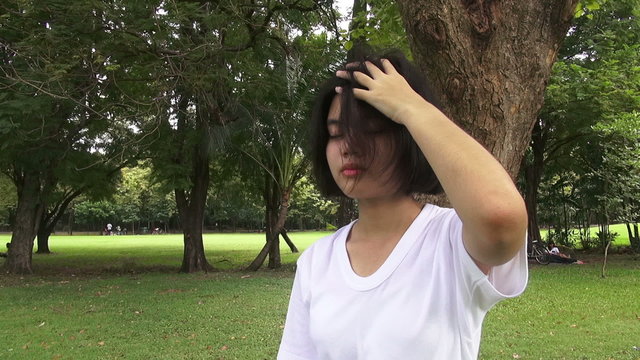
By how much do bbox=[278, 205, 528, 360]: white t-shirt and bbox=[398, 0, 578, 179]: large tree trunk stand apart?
3.32ft

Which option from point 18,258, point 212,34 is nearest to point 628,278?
point 212,34

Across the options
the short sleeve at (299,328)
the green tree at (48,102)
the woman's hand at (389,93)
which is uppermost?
the green tree at (48,102)

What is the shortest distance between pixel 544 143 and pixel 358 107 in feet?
60.9

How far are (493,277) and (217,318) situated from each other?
7677mm

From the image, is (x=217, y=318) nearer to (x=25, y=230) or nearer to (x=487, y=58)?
(x=487, y=58)

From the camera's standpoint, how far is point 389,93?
1081 millimetres

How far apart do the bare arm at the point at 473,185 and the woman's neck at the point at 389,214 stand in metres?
0.23

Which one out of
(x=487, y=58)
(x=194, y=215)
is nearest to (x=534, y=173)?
(x=194, y=215)

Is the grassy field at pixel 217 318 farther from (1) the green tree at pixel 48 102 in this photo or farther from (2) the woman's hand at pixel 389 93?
(2) the woman's hand at pixel 389 93

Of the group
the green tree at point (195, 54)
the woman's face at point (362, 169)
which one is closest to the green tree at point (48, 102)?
the green tree at point (195, 54)

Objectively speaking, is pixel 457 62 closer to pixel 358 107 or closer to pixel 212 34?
pixel 358 107

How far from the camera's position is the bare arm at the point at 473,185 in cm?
92

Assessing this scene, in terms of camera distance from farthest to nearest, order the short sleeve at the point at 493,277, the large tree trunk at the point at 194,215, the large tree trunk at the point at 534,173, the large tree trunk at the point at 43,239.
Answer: the large tree trunk at the point at 43,239
the large tree trunk at the point at 534,173
the large tree trunk at the point at 194,215
the short sleeve at the point at 493,277

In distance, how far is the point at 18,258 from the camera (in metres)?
15.3
